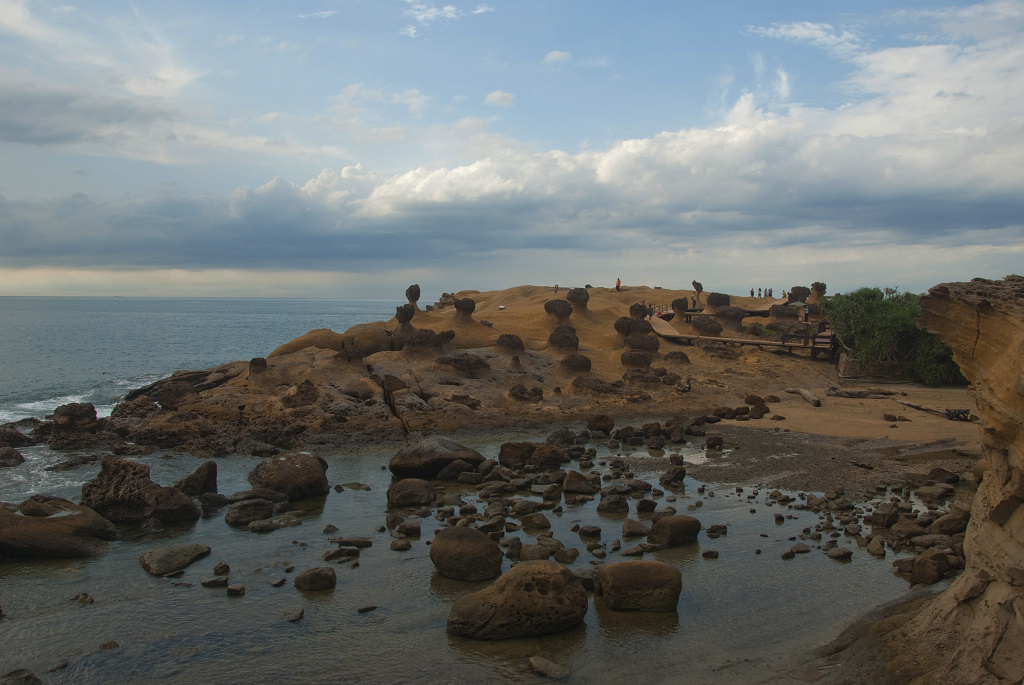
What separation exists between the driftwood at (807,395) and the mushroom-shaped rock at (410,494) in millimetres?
17370

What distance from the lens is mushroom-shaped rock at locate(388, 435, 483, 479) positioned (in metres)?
17.9

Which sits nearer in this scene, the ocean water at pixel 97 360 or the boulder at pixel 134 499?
the boulder at pixel 134 499

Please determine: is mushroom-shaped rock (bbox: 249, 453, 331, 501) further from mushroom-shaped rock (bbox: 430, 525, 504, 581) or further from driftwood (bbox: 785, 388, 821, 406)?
→ driftwood (bbox: 785, 388, 821, 406)

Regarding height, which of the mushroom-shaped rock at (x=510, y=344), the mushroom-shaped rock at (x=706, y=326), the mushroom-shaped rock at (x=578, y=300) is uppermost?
the mushroom-shaped rock at (x=578, y=300)

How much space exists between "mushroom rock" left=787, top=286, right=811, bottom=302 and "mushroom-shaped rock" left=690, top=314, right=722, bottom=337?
12.7m

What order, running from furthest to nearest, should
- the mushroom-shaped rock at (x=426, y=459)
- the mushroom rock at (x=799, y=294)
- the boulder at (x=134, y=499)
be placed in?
the mushroom rock at (x=799, y=294)
the mushroom-shaped rock at (x=426, y=459)
the boulder at (x=134, y=499)

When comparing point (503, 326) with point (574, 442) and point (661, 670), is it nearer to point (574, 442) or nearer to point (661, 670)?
point (574, 442)

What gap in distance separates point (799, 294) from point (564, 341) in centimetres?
2353

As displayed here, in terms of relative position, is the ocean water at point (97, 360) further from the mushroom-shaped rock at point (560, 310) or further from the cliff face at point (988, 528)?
the cliff face at point (988, 528)

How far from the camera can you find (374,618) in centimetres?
994

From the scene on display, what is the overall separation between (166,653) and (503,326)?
92.5 ft

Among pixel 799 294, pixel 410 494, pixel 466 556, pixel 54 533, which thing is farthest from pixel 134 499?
pixel 799 294

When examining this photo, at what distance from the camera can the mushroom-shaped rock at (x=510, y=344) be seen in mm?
31219

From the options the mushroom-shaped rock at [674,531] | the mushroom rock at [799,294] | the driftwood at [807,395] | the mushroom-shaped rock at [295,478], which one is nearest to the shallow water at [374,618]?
the mushroom-shaped rock at [674,531]
